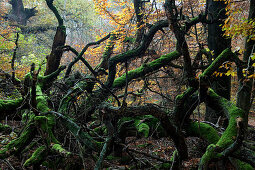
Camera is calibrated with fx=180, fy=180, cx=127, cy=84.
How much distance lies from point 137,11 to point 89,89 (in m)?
4.79

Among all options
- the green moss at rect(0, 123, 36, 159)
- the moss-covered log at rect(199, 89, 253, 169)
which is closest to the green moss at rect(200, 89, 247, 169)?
the moss-covered log at rect(199, 89, 253, 169)

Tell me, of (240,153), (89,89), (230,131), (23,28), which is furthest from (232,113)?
(23,28)

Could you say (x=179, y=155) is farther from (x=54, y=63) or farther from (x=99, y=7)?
(x=99, y=7)

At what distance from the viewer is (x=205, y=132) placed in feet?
12.3

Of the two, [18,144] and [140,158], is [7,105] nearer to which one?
[18,144]

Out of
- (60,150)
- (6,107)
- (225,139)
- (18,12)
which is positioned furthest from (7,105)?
(18,12)

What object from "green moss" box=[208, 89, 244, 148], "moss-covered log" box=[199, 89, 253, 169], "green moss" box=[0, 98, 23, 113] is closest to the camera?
"moss-covered log" box=[199, 89, 253, 169]

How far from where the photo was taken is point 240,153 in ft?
8.18

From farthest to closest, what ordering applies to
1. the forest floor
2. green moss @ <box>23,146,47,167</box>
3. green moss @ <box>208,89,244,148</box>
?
1. the forest floor
2. green moss @ <box>23,146,47,167</box>
3. green moss @ <box>208,89,244,148</box>

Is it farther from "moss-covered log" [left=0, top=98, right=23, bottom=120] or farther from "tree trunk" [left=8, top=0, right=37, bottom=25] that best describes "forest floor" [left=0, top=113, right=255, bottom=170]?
"tree trunk" [left=8, top=0, right=37, bottom=25]

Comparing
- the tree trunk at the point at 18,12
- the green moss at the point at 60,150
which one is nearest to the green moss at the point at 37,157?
the green moss at the point at 60,150

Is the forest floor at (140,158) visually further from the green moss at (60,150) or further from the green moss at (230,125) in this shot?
the green moss at (230,125)

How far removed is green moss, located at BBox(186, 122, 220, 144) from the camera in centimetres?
361

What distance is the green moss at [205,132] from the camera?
3.61 metres
